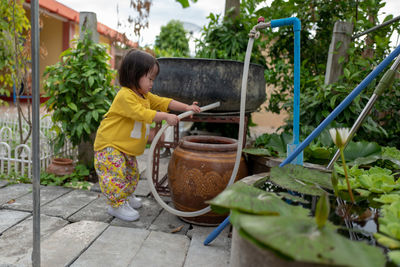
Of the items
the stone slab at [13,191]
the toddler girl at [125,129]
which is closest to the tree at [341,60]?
the toddler girl at [125,129]

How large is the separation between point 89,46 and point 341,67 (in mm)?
2293

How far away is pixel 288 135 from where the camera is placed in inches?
91.9

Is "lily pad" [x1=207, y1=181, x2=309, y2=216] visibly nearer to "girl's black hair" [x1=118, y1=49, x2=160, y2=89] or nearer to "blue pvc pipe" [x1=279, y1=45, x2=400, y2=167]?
"blue pvc pipe" [x1=279, y1=45, x2=400, y2=167]

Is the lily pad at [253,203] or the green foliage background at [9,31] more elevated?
the green foliage background at [9,31]

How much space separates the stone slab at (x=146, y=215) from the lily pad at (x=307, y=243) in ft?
4.42

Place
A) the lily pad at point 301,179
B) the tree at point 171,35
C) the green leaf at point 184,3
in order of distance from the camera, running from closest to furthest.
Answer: the lily pad at point 301,179 → the green leaf at point 184,3 → the tree at point 171,35

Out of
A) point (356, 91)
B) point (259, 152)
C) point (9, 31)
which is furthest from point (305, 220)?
point (9, 31)

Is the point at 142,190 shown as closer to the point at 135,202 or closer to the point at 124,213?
the point at 135,202

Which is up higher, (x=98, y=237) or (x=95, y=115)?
(x=95, y=115)

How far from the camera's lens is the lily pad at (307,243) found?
596mm

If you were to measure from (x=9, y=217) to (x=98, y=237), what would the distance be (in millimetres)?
683

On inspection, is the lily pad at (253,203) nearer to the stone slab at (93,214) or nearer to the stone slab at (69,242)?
the stone slab at (69,242)

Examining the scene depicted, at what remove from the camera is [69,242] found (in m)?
1.62

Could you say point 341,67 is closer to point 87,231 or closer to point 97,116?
point 97,116
